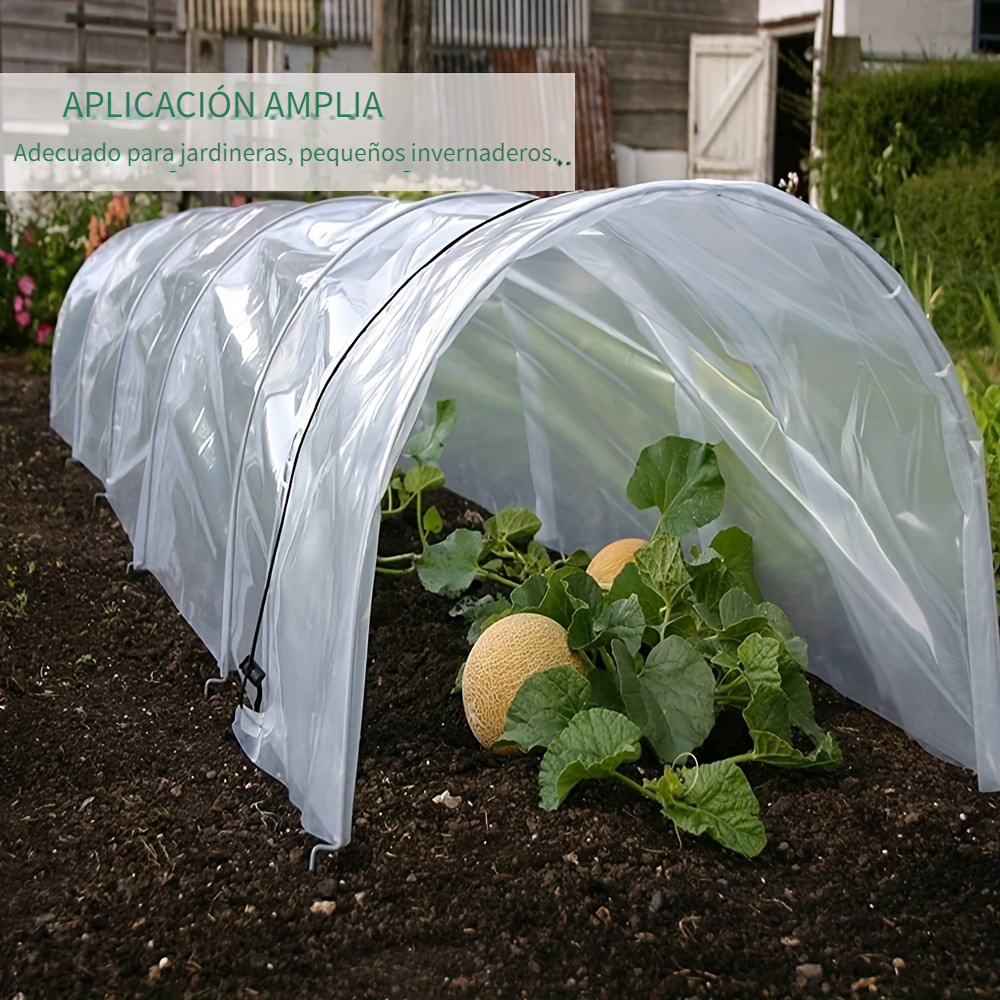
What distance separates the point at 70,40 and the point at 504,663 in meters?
8.52

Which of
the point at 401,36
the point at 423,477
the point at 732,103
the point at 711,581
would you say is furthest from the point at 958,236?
the point at 732,103

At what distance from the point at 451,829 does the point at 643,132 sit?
998cm

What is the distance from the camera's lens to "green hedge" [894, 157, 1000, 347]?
19.0 ft

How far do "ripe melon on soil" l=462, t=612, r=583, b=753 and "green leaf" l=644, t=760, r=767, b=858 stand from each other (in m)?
0.40

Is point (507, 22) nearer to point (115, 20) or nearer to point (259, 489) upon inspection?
point (115, 20)

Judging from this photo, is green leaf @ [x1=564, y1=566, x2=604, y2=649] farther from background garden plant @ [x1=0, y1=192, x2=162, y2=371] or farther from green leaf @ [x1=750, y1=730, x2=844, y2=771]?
background garden plant @ [x1=0, y1=192, x2=162, y2=371]

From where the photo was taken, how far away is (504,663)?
8.77ft

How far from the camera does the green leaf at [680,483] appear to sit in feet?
9.74

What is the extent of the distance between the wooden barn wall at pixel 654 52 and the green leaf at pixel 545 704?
9530 mm

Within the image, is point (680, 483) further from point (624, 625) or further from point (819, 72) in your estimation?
point (819, 72)

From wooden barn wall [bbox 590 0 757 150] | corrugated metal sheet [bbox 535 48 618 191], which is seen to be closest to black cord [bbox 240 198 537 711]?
corrugated metal sheet [bbox 535 48 618 191]

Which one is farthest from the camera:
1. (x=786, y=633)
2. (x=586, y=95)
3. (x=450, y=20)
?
(x=586, y=95)

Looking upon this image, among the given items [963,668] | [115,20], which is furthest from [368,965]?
[115,20]

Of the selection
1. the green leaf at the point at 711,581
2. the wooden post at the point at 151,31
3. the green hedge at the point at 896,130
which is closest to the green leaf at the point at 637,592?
the green leaf at the point at 711,581
